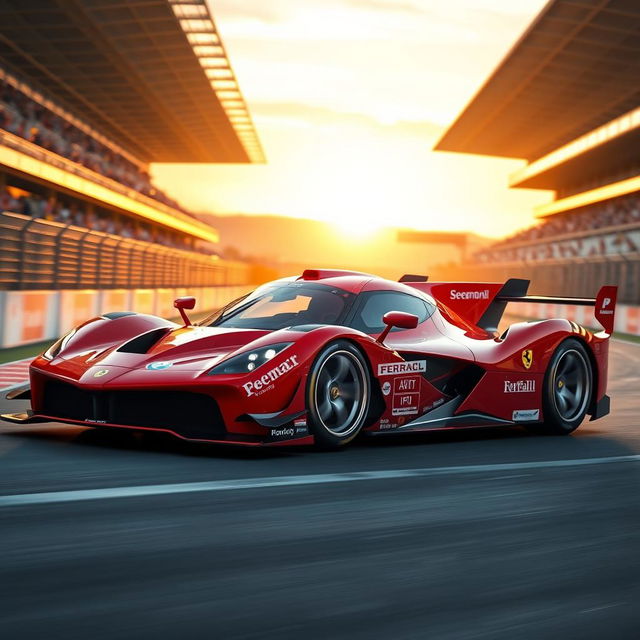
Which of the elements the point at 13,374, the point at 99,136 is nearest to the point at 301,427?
the point at 13,374

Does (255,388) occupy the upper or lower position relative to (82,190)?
lower

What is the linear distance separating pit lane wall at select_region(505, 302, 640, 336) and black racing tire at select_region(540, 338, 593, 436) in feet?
62.6

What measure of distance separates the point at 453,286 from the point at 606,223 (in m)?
41.6

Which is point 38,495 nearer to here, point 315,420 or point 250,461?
point 250,461

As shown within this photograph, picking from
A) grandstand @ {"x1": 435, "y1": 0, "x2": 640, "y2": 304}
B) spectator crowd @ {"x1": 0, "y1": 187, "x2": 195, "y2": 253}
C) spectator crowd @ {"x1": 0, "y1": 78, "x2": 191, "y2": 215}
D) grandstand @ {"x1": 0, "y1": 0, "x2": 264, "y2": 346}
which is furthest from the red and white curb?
grandstand @ {"x1": 435, "y1": 0, "x2": 640, "y2": 304}

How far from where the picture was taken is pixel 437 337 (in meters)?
7.54

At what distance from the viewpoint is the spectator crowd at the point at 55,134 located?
33562 millimetres

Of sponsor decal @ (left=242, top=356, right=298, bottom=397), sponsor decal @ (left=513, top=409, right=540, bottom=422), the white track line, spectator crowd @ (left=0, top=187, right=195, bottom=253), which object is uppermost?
spectator crowd @ (left=0, top=187, right=195, bottom=253)

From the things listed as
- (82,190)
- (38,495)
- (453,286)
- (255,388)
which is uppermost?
(82,190)

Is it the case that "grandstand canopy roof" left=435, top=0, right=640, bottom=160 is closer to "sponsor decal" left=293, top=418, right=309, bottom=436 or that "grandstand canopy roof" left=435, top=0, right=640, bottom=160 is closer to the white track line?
the white track line

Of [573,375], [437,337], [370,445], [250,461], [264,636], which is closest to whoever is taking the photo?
[264,636]

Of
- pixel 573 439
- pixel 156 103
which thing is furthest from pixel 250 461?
pixel 156 103

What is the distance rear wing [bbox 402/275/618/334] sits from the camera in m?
8.84

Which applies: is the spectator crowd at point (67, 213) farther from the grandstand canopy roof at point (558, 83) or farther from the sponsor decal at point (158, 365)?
the sponsor decal at point (158, 365)
